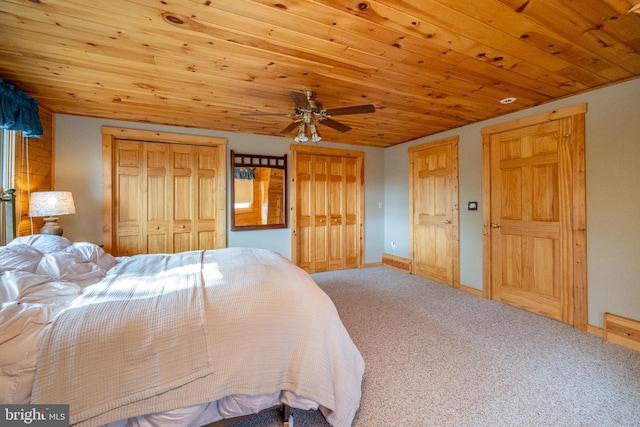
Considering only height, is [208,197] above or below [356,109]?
below

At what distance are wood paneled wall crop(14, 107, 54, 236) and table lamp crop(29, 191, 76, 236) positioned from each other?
0.20 metres

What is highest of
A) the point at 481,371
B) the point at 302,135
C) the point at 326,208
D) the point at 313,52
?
the point at 313,52

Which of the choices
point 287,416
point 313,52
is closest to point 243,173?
point 313,52

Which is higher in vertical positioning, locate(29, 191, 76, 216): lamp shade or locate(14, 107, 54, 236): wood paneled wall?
locate(14, 107, 54, 236): wood paneled wall

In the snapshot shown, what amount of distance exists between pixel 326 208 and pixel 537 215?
2.98 metres

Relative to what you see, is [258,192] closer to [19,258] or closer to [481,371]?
[19,258]

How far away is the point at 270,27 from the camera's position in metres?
1.67

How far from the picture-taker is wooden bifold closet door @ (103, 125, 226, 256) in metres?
3.53

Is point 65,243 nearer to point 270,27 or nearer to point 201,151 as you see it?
point 201,151

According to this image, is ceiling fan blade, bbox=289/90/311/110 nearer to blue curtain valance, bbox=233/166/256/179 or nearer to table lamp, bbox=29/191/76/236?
blue curtain valance, bbox=233/166/256/179

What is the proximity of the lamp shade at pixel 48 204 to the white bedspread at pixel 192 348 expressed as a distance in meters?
1.61

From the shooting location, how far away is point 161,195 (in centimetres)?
373

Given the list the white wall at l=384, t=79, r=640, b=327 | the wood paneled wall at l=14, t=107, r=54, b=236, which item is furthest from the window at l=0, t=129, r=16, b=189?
the white wall at l=384, t=79, r=640, b=327

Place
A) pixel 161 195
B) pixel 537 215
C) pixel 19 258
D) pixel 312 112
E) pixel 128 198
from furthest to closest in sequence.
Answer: pixel 161 195
pixel 128 198
pixel 537 215
pixel 312 112
pixel 19 258
